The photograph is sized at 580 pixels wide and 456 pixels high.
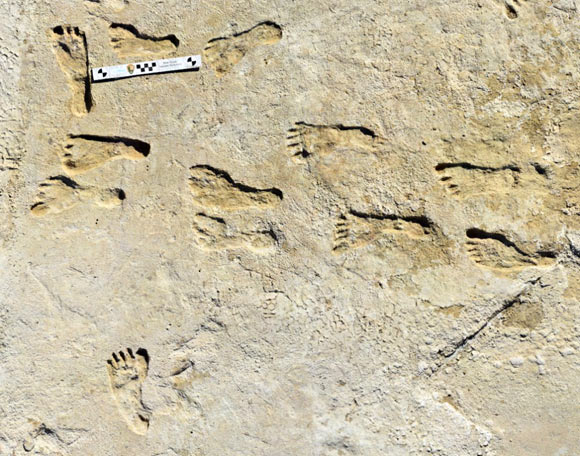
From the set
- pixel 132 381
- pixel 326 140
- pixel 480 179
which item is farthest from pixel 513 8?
pixel 132 381

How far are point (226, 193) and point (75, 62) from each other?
4.14ft

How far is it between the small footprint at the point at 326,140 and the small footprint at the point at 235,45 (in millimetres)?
552

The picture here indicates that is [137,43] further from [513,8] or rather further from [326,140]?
[513,8]

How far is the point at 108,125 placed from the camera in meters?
3.06

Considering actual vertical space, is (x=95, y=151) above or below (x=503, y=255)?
above

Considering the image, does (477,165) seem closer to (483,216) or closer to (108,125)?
(483,216)

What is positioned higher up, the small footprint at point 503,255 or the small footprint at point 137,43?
the small footprint at point 137,43

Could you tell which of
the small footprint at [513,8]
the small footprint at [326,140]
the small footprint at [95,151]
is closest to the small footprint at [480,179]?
the small footprint at [326,140]

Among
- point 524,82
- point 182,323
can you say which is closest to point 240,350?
point 182,323

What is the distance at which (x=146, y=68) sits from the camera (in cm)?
307

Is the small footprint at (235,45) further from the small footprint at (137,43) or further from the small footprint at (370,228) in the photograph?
the small footprint at (370,228)

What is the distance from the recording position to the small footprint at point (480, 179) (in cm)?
293

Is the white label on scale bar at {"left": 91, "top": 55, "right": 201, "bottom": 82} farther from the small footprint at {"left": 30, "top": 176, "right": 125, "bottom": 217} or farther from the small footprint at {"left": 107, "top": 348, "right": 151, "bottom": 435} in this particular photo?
the small footprint at {"left": 107, "top": 348, "right": 151, "bottom": 435}

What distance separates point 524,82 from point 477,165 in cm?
58
